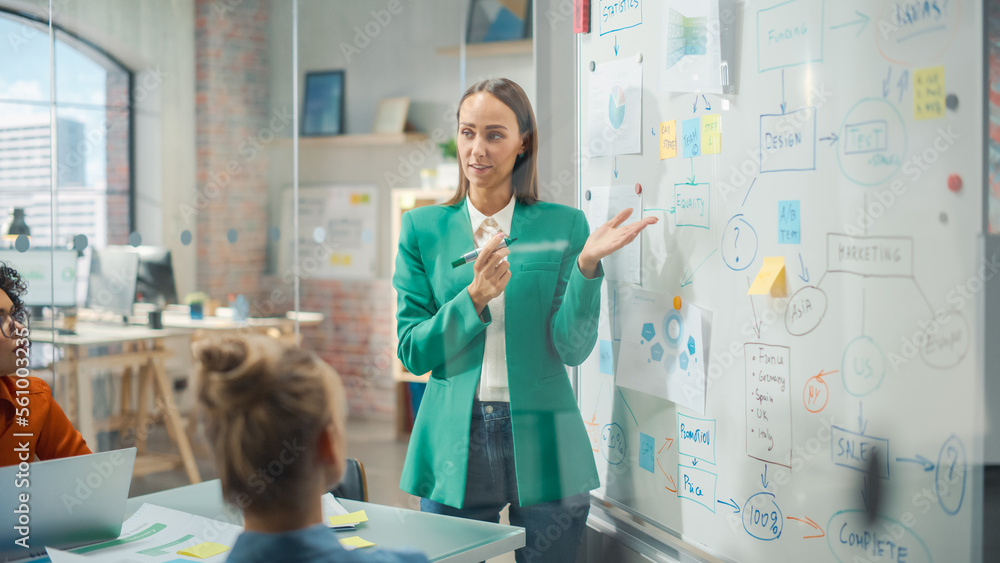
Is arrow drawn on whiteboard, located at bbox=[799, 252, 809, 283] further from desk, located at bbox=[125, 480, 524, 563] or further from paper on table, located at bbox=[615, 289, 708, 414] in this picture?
desk, located at bbox=[125, 480, 524, 563]

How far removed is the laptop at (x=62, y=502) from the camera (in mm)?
1269

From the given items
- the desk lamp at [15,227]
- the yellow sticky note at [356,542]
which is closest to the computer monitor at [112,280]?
the desk lamp at [15,227]

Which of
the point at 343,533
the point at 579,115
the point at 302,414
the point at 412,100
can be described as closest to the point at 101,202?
the point at 412,100

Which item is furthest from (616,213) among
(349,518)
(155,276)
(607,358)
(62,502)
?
(155,276)

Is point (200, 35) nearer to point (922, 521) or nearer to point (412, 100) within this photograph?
point (412, 100)

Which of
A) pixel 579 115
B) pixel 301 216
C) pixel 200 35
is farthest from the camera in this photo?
pixel 301 216

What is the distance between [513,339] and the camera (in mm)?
1835

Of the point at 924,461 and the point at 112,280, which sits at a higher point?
the point at 112,280

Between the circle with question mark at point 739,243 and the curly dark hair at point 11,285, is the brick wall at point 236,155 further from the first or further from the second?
the circle with question mark at point 739,243

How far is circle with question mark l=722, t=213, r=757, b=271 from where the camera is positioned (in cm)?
153

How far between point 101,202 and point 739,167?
124 inches

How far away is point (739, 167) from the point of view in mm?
1562

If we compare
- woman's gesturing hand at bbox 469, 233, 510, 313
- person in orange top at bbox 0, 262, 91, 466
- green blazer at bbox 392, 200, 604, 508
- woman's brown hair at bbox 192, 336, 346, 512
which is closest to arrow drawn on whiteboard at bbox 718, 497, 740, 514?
green blazer at bbox 392, 200, 604, 508

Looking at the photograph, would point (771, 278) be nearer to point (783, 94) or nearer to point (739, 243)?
point (739, 243)
